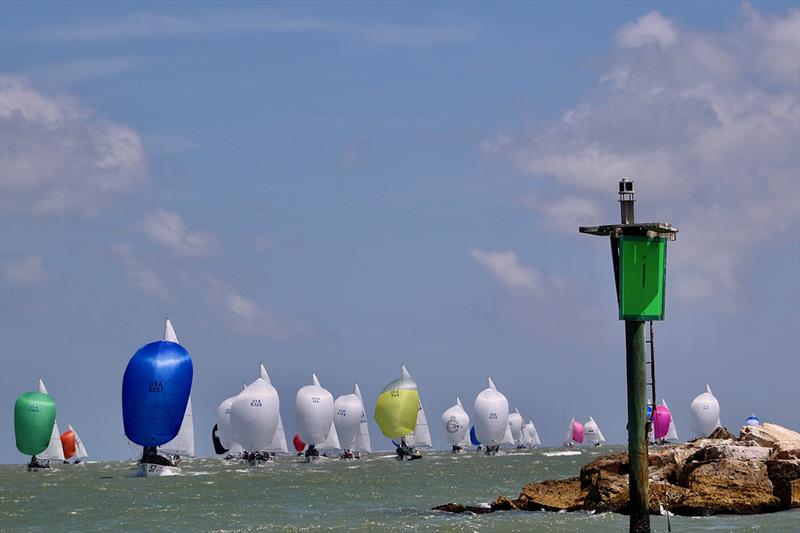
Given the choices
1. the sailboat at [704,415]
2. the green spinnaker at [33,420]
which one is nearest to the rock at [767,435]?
the green spinnaker at [33,420]

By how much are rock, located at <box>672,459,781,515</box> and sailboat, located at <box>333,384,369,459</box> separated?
77461mm

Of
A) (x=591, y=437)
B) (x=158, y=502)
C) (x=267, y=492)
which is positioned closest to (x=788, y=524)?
(x=158, y=502)

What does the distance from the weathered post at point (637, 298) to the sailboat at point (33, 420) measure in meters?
71.2

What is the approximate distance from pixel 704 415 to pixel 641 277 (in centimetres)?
9886

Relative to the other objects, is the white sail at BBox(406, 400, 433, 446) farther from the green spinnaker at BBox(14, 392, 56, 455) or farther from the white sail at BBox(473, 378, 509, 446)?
the green spinnaker at BBox(14, 392, 56, 455)

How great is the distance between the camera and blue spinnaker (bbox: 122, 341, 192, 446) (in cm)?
6612

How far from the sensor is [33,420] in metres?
91.0

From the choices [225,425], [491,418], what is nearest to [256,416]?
[225,425]

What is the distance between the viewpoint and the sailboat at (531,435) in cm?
16225

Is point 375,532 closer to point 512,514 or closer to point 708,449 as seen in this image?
point 512,514

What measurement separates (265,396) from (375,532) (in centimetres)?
5598

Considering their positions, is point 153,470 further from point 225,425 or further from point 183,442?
point 225,425

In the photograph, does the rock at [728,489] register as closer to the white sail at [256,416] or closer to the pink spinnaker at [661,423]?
the white sail at [256,416]

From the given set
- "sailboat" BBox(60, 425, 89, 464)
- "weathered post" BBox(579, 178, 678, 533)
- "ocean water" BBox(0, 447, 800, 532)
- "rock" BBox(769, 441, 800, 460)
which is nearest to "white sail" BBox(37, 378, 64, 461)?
"sailboat" BBox(60, 425, 89, 464)
